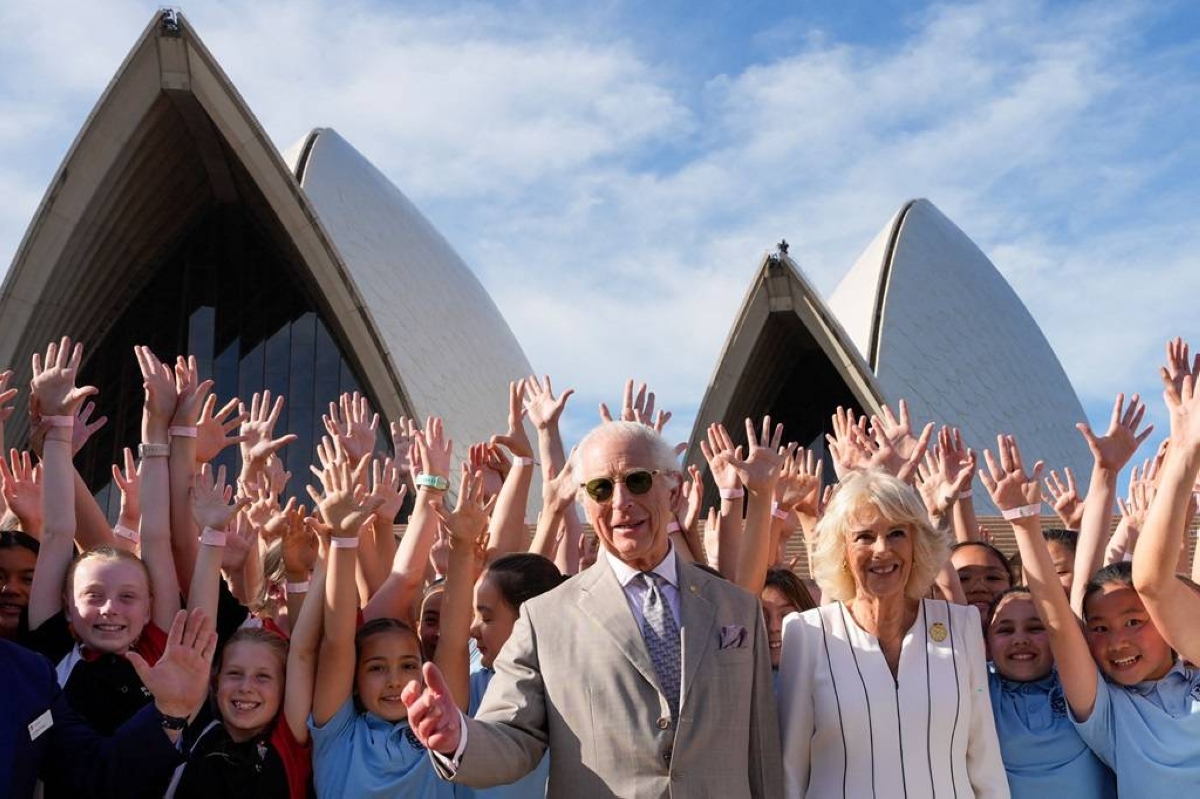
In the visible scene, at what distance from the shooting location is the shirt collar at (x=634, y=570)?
2521 mm

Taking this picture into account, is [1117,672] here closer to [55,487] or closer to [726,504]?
[726,504]

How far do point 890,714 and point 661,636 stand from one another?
0.49 m

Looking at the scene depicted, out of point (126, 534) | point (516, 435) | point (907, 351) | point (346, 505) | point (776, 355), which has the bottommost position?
point (346, 505)

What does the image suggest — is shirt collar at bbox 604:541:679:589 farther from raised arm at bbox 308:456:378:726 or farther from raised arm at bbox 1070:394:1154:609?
raised arm at bbox 1070:394:1154:609

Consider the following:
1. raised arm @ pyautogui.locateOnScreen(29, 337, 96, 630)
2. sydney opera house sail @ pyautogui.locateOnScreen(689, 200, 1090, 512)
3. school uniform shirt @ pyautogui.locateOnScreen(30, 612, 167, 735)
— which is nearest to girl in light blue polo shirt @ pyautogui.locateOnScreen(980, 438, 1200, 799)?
school uniform shirt @ pyautogui.locateOnScreen(30, 612, 167, 735)

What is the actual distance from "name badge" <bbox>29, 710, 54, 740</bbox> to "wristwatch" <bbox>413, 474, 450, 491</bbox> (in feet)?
4.09

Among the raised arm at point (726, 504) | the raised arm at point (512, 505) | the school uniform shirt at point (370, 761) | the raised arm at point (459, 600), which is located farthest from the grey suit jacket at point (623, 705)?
the raised arm at point (512, 505)

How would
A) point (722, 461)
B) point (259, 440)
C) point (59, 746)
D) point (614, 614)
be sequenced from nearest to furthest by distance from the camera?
point (614, 614) < point (59, 746) < point (722, 461) < point (259, 440)

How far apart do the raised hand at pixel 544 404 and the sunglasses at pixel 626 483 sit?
172 cm

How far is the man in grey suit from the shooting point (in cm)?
231

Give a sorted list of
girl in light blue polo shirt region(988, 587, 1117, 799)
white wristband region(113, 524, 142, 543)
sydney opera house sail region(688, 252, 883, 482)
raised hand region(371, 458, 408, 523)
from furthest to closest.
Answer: sydney opera house sail region(688, 252, 883, 482), white wristband region(113, 524, 142, 543), raised hand region(371, 458, 408, 523), girl in light blue polo shirt region(988, 587, 1117, 799)

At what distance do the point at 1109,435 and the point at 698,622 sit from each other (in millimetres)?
1641

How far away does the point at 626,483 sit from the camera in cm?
246

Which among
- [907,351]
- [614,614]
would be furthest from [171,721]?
[907,351]
